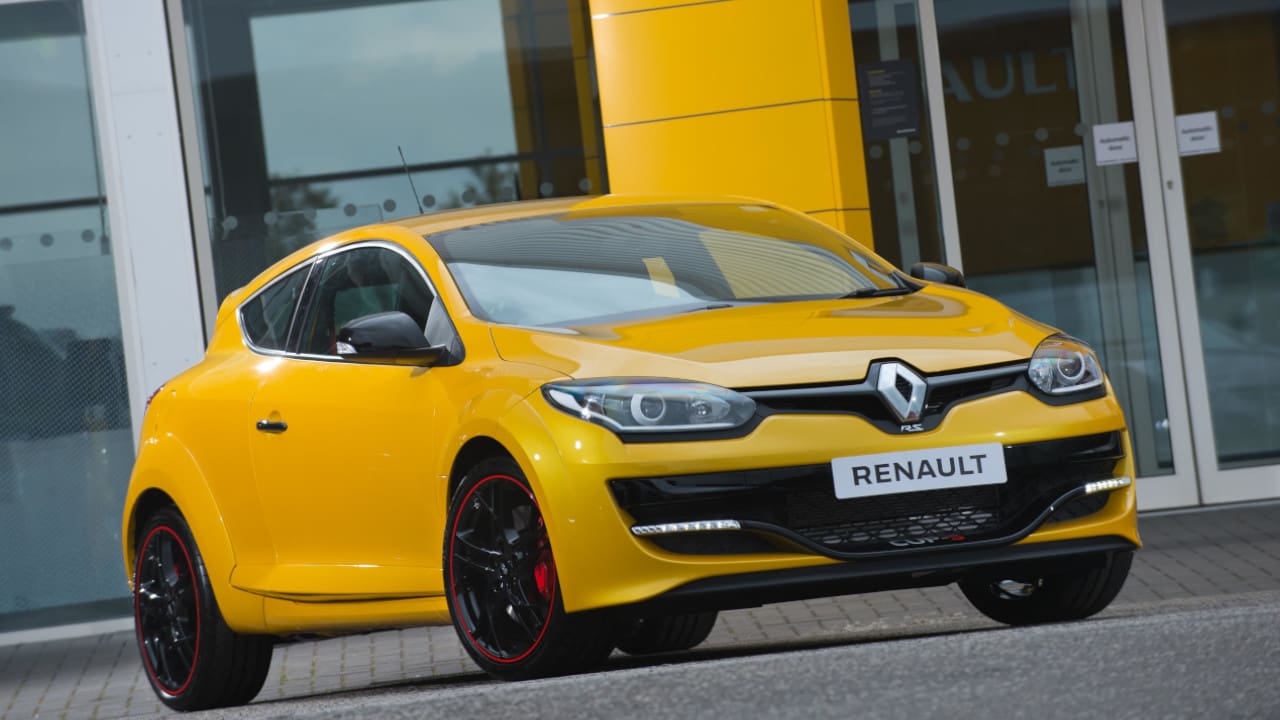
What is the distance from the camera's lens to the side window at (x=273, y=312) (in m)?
6.98

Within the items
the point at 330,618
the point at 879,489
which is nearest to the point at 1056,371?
the point at 879,489

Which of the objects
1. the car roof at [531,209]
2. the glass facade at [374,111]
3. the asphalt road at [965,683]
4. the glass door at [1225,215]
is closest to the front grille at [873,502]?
the asphalt road at [965,683]

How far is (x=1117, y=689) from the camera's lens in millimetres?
4246

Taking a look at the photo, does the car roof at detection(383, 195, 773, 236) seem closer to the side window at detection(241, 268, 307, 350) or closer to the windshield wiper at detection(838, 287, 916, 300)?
the side window at detection(241, 268, 307, 350)

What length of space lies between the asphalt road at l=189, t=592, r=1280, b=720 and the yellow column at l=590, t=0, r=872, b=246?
5.96 metres

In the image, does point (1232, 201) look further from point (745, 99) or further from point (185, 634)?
point (185, 634)

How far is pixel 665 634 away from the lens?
766cm

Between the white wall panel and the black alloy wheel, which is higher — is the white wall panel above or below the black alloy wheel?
above

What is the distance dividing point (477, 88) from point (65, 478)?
124 inches

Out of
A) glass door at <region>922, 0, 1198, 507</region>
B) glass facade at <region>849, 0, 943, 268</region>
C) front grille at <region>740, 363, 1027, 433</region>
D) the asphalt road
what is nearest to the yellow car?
front grille at <region>740, 363, 1027, 433</region>

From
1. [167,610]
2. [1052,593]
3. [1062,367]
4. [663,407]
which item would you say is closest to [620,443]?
[663,407]

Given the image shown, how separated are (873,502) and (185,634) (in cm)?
285

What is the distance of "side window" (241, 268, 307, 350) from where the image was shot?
6977 millimetres

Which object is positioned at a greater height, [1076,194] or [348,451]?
[1076,194]
